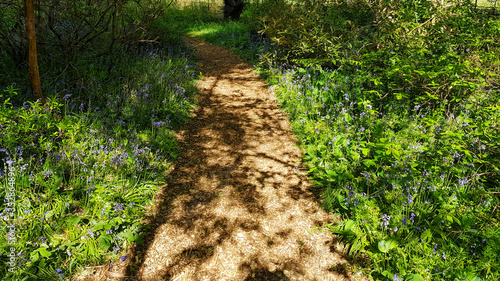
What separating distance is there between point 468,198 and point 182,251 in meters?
3.37

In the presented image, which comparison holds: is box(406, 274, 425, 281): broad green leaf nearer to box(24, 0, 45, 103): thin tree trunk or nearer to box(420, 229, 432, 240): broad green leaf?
box(420, 229, 432, 240): broad green leaf

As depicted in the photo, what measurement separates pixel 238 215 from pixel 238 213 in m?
0.04

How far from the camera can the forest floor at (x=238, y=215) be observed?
3090mm

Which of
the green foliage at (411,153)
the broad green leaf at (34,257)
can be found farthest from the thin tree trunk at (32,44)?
the green foliage at (411,153)

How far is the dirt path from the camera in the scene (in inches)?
122

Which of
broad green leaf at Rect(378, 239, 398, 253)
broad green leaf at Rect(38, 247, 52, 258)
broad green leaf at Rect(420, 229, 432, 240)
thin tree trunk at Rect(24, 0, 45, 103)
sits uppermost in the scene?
thin tree trunk at Rect(24, 0, 45, 103)

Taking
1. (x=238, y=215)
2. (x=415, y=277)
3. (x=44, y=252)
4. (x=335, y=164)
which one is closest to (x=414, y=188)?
(x=415, y=277)

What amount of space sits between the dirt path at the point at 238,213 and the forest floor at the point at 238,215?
10 millimetres

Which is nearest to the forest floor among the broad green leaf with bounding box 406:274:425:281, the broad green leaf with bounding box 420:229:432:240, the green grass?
the green grass

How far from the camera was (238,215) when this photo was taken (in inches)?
149

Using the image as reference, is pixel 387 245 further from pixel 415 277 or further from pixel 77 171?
pixel 77 171

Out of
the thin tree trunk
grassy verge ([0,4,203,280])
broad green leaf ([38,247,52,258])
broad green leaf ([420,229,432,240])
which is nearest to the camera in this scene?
broad green leaf ([38,247,52,258])

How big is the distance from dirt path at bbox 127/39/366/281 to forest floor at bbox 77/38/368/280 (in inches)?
0.4

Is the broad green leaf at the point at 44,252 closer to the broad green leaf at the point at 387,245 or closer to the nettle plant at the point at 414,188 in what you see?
the nettle plant at the point at 414,188
